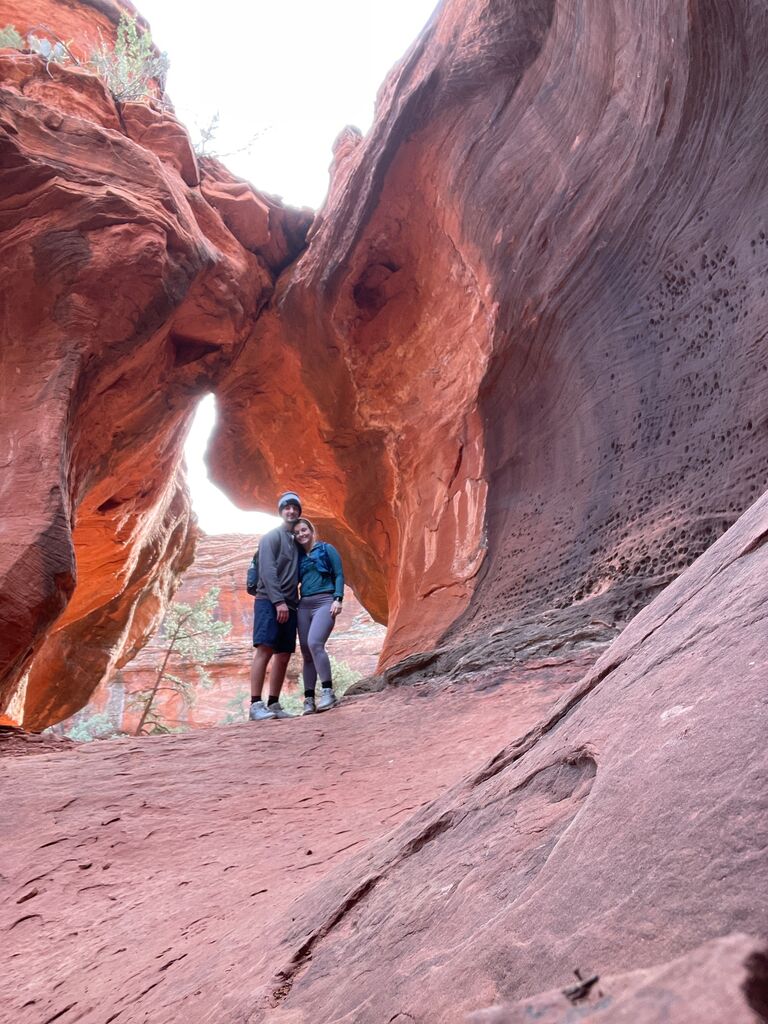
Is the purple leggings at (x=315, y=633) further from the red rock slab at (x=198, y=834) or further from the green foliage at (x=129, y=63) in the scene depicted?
the green foliage at (x=129, y=63)

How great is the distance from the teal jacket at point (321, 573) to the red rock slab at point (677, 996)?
5.48 metres

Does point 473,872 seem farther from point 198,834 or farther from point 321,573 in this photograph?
point 321,573

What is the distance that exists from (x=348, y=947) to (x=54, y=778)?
3407mm

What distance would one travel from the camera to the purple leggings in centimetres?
619

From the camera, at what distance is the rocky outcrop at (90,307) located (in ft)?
21.7

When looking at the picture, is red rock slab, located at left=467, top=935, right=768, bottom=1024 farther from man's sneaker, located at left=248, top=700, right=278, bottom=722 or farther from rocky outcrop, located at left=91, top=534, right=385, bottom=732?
rocky outcrop, located at left=91, top=534, right=385, bottom=732

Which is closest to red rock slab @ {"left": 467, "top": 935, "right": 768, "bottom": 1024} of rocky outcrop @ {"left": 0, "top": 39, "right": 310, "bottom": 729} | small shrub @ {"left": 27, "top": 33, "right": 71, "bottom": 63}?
rocky outcrop @ {"left": 0, "top": 39, "right": 310, "bottom": 729}

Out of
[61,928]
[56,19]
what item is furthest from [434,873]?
[56,19]

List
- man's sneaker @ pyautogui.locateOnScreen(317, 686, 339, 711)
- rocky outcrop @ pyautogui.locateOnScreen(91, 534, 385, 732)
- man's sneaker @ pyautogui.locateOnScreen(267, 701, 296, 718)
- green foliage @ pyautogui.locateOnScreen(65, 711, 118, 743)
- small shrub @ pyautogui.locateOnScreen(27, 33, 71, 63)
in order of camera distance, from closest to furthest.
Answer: man's sneaker @ pyautogui.locateOnScreen(267, 701, 296, 718) < man's sneaker @ pyautogui.locateOnScreen(317, 686, 339, 711) < small shrub @ pyautogui.locateOnScreen(27, 33, 71, 63) < green foliage @ pyautogui.locateOnScreen(65, 711, 118, 743) < rocky outcrop @ pyautogui.locateOnScreen(91, 534, 385, 732)

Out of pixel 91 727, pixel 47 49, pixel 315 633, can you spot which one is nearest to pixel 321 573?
pixel 315 633

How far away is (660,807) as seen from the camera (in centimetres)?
130

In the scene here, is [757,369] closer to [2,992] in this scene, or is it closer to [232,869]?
[232,869]

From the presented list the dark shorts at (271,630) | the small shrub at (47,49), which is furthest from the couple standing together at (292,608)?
the small shrub at (47,49)

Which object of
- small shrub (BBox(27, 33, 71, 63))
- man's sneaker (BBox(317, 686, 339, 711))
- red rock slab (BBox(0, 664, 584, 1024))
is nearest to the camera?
red rock slab (BBox(0, 664, 584, 1024))
